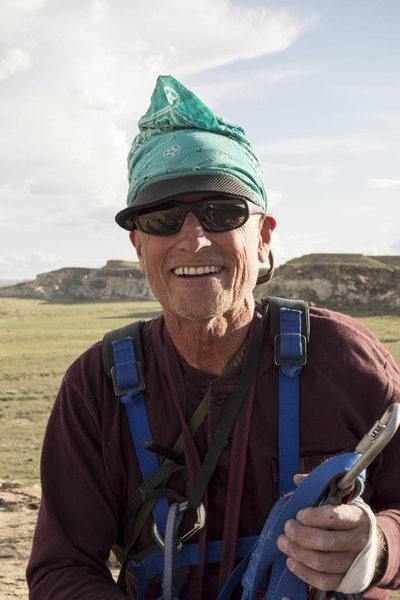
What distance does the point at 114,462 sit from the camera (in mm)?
1967

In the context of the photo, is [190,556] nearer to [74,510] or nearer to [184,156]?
[74,510]

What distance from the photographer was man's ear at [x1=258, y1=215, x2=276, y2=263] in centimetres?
226

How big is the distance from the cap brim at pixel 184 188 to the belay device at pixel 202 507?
487 mm

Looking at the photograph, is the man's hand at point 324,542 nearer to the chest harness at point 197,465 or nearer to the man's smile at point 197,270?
the chest harness at point 197,465

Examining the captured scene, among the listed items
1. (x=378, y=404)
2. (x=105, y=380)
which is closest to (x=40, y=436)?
(x=105, y=380)

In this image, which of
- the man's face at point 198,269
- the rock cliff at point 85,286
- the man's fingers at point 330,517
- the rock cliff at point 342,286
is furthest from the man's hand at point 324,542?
the rock cliff at point 85,286

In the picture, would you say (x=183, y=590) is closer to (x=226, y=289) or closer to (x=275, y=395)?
(x=275, y=395)

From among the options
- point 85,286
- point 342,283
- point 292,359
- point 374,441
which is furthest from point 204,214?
point 85,286

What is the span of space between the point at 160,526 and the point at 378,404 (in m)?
0.87

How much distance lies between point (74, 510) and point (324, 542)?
90cm

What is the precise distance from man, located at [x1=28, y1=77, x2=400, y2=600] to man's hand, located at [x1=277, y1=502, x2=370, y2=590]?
329mm

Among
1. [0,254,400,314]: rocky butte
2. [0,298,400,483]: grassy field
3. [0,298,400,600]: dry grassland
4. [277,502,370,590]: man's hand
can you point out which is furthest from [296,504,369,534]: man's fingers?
[0,254,400,314]: rocky butte

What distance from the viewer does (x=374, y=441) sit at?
1.39 meters

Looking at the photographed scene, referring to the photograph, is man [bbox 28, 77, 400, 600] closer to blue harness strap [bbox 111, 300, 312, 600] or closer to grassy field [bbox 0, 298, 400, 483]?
blue harness strap [bbox 111, 300, 312, 600]
